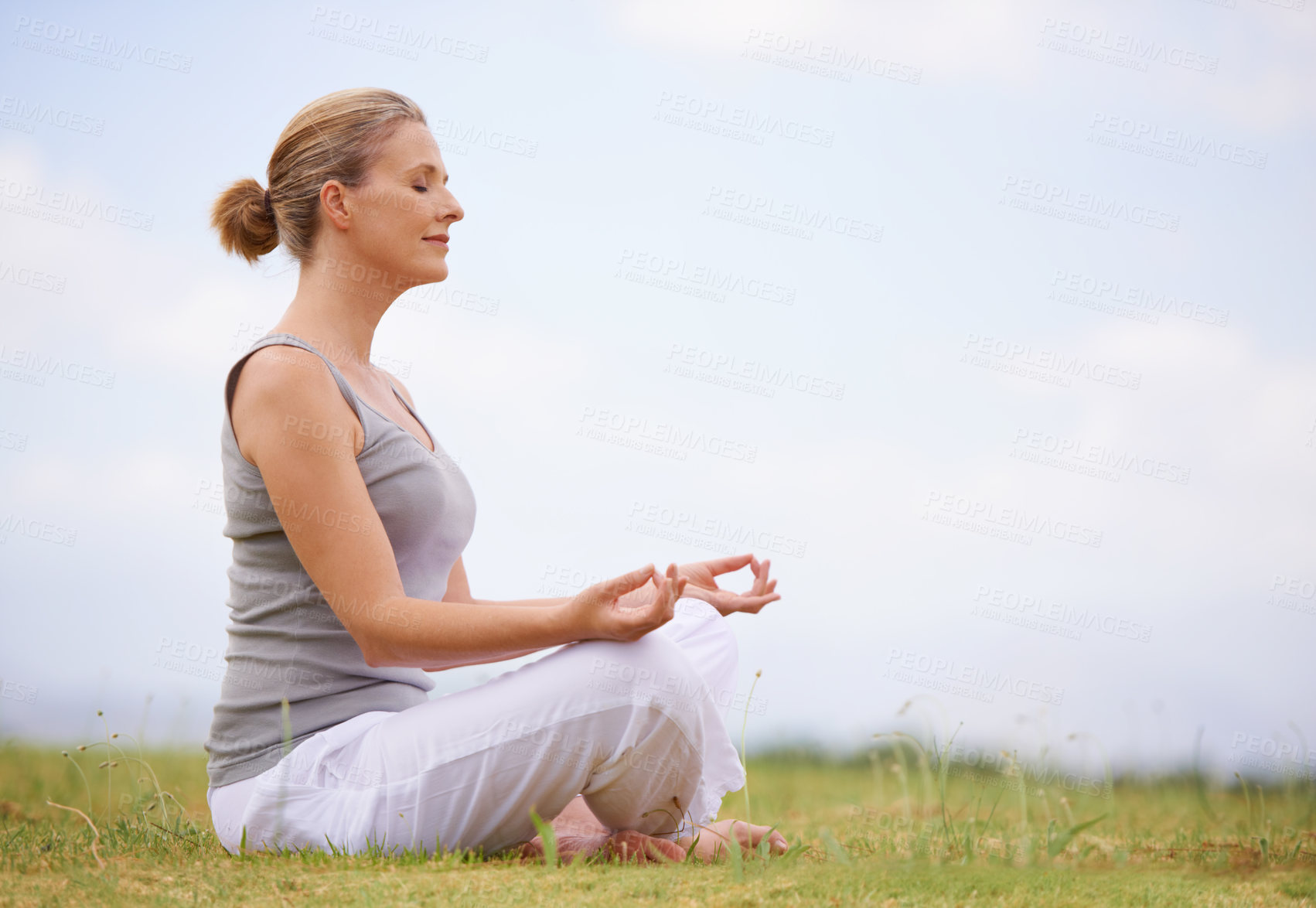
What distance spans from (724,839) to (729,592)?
0.70 metres

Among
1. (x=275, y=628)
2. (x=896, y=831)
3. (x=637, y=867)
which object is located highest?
(x=275, y=628)

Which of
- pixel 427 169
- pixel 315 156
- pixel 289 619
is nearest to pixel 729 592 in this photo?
pixel 289 619

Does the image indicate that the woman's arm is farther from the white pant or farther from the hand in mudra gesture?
the hand in mudra gesture

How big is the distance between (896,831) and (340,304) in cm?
231

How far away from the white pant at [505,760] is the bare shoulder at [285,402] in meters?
0.67

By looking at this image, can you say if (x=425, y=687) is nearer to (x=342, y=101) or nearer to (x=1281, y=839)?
(x=342, y=101)

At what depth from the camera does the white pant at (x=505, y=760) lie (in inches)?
86.6

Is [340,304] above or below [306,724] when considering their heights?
above

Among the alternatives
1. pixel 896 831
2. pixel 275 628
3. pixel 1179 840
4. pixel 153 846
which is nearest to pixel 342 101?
pixel 275 628

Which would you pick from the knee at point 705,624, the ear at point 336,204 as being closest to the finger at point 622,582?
the knee at point 705,624

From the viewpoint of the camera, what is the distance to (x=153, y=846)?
105 inches

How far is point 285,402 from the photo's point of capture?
7.64 ft

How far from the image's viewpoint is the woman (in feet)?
7.23

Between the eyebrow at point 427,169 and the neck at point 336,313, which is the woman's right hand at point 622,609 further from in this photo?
the eyebrow at point 427,169
